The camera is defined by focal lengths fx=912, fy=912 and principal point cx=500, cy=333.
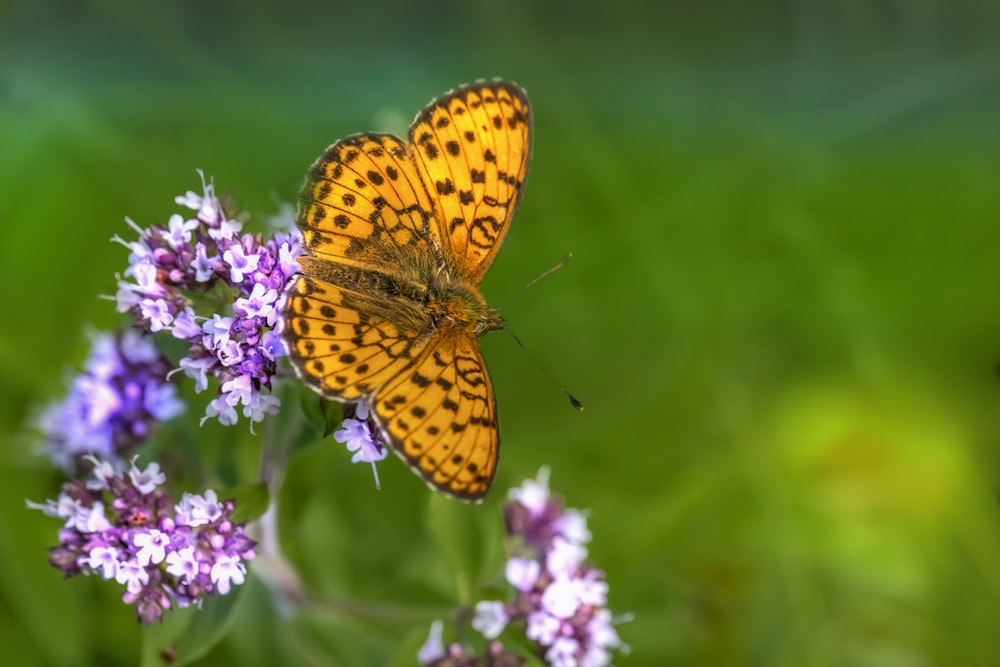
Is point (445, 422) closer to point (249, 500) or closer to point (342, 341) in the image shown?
point (342, 341)

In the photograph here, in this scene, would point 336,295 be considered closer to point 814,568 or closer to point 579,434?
point 579,434

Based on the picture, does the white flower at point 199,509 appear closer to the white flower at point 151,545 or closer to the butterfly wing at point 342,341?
the white flower at point 151,545

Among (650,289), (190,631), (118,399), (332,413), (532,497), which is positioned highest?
(650,289)

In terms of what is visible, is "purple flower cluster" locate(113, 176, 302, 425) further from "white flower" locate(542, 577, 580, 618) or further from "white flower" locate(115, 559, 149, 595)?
"white flower" locate(542, 577, 580, 618)

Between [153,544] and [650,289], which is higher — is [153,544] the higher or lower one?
the lower one

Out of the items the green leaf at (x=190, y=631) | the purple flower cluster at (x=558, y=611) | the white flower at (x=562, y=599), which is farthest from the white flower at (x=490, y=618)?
the green leaf at (x=190, y=631)

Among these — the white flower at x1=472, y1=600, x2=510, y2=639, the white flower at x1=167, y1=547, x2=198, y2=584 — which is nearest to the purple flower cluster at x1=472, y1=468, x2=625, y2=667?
the white flower at x1=472, y1=600, x2=510, y2=639

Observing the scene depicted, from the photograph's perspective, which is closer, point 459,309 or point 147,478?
point 147,478

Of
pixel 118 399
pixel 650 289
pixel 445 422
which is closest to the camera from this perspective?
pixel 445 422

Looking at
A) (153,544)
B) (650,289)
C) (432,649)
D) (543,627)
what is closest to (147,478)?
(153,544)
